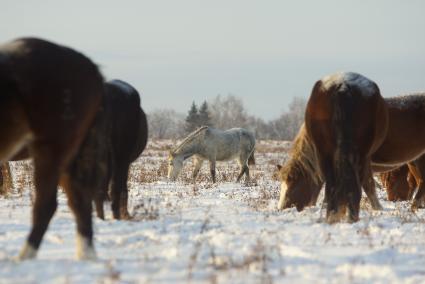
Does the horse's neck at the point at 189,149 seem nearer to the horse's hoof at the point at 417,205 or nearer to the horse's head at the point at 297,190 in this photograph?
the horse's head at the point at 297,190

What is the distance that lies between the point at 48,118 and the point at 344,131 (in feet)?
13.6

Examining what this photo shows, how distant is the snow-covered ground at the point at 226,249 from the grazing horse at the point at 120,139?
299 mm

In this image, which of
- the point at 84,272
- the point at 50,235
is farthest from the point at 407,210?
the point at 84,272

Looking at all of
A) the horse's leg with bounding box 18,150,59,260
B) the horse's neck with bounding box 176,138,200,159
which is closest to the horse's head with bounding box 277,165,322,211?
the horse's leg with bounding box 18,150,59,260

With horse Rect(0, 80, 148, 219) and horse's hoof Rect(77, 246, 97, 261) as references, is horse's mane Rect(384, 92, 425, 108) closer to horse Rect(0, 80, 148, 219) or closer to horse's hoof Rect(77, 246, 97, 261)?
horse Rect(0, 80, 148, 219)

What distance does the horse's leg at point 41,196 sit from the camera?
189 inches

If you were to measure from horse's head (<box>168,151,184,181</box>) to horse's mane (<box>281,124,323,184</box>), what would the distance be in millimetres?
8540

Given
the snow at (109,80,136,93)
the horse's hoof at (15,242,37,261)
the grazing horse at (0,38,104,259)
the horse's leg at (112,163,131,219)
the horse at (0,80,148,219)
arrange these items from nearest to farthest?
the grazing horse at (0,38,104,259)
the horse's hoof at (15,242,37,261)
the horse at (0,80,148,219)
the horse's leg at (112,163,131,219)
the snow at (109,80,136,93)

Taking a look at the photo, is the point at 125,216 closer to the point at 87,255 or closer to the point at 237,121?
the point at 87,255

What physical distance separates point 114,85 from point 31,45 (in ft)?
9.46

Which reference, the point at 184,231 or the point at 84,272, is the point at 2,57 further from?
the point at 184,231

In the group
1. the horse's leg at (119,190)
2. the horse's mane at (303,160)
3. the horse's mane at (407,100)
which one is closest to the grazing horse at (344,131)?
the horse's mane at (303,160)

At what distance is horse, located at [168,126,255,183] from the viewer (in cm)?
1878

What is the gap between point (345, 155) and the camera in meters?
7.52
